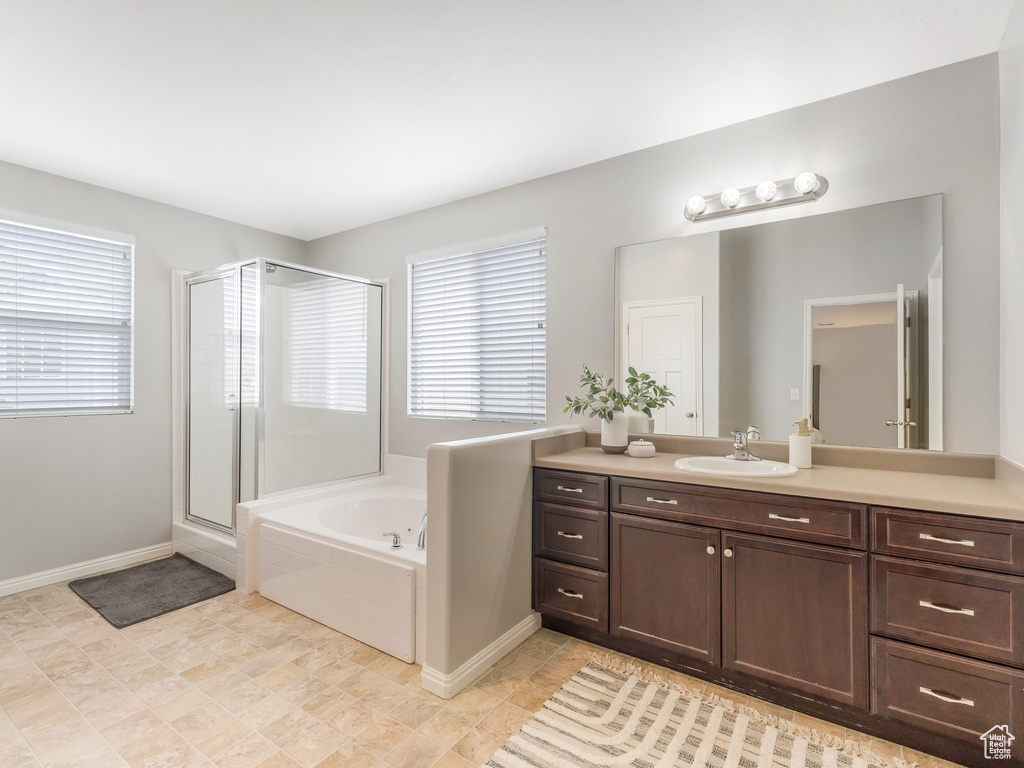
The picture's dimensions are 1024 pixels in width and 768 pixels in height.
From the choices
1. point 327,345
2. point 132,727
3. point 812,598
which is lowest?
point 132,727

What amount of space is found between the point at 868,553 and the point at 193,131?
346cm

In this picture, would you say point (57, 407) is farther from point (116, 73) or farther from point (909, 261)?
point (909, 261)

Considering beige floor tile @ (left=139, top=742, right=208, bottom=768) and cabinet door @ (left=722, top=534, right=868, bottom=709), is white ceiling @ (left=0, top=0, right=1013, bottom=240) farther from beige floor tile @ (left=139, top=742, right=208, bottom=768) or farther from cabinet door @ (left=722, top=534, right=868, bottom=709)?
beige floor tile @ (left=139, top=742, right=208, bottom=768)

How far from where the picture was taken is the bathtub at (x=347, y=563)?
2.21 meters

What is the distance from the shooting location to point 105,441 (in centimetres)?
325

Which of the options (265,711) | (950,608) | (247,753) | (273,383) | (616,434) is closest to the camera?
(950,608)

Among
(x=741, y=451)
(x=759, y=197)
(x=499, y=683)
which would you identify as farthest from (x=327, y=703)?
(x=759, y=197)

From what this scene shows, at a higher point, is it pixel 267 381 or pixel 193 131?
pixel 193 131

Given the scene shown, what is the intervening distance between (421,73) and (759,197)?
1.60 meters

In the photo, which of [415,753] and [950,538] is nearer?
[950,538]

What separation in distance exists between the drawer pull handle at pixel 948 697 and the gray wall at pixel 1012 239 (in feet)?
2.57

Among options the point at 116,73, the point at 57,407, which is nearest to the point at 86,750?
the point at 57,407

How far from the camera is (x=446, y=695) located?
1956mm

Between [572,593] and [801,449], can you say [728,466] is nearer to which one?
[801,449]
